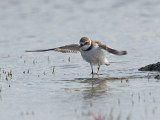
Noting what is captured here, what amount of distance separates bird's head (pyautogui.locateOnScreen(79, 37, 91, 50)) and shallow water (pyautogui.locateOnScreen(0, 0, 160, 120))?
70 centimetres

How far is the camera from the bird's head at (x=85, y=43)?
36.8 feet

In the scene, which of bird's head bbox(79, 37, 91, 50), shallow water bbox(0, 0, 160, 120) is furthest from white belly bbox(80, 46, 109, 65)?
shallow water bbox(0, 0, 160, 120)

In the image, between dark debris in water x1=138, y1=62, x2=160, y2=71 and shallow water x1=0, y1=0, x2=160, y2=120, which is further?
dark debris in water x1=138, y1=62, x2=160, y2=71

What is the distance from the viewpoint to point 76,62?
12.9 metres

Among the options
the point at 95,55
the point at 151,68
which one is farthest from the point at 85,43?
the point at 151,68

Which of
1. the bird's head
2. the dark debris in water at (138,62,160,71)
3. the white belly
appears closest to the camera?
the dark debris in water at (138,62,160,71)

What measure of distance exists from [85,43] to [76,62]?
1804 mm

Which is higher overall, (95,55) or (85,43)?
(85,43)

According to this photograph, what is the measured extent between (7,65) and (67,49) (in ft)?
5.80

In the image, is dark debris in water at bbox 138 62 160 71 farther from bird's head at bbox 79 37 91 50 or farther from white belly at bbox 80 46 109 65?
bird's head at bbox 79 37 91 50

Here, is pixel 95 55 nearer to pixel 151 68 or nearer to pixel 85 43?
pixel 85 43

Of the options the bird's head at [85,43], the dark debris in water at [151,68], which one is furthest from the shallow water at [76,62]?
the bird's head at [85,43]

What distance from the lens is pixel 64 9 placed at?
21.8 meters

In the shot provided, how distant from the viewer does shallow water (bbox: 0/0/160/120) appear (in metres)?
7.80
